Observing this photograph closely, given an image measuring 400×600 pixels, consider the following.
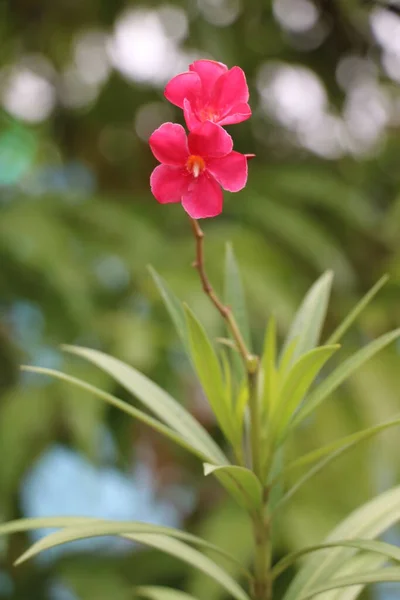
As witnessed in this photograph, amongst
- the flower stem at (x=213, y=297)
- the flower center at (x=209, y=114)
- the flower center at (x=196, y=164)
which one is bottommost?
the flower stem at (x=213, y=297)

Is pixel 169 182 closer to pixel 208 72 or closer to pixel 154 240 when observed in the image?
pixel 208 72

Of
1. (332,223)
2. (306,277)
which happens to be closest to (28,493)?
(306,277)

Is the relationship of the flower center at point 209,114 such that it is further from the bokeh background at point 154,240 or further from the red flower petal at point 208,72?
the bokeh background at point 154,240

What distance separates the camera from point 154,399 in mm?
326

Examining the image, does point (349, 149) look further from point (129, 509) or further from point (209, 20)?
point (129, 509)

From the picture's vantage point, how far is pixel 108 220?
1.03m

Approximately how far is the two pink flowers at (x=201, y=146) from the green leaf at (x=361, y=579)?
0.15 meters

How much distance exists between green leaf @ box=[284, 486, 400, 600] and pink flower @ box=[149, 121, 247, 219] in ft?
0.56

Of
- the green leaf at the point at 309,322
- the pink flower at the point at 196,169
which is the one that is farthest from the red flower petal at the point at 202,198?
the green leaf at the point at 309,322

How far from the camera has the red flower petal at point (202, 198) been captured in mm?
256

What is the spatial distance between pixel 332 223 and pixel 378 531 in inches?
39.4

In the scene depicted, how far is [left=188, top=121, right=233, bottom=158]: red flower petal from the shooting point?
0.25 metres

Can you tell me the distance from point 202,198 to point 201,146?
19 millimetres

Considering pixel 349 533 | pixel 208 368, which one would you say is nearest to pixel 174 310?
pixel 208 368
